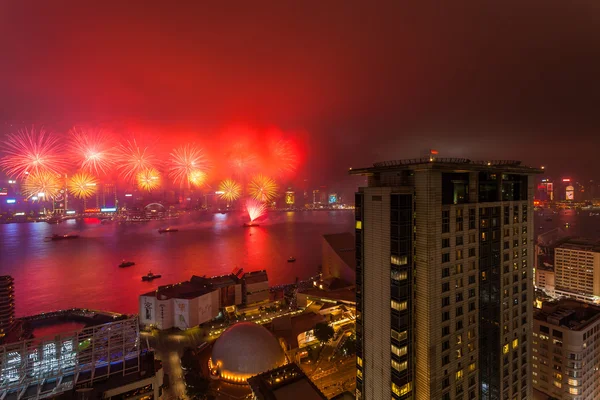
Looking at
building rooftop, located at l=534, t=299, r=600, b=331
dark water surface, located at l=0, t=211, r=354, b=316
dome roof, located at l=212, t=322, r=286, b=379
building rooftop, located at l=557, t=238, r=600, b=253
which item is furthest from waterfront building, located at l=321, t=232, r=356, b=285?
building rooftop, located at l=557, t=238, r=600, b=253

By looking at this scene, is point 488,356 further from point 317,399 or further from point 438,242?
point 317,399

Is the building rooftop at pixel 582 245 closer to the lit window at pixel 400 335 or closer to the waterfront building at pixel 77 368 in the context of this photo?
the lit window at pixel 400 335

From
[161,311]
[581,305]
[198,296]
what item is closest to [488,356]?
[581,305]

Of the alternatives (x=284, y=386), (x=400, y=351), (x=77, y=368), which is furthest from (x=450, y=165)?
(x=77, y=368)

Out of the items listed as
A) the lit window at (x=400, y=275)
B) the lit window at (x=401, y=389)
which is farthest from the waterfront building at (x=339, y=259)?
the lit window at (x=400, y=275)

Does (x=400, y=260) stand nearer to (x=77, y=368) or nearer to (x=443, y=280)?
(x=443, y=280)
